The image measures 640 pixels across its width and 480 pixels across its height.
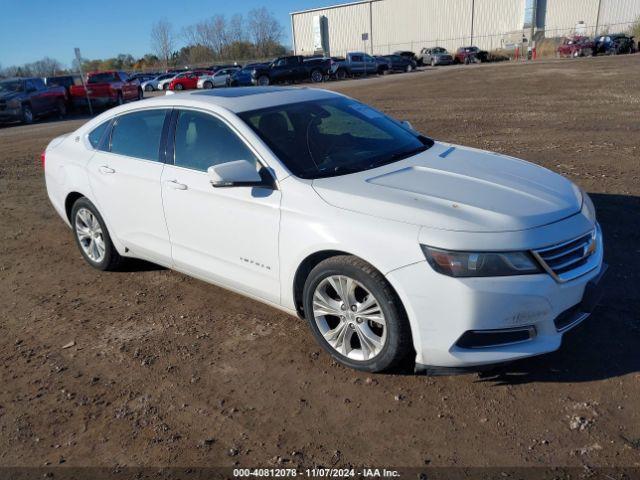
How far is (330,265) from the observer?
3246 mm

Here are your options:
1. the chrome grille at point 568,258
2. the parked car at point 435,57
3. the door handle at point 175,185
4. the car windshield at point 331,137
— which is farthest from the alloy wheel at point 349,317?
the parked car at point 435,57

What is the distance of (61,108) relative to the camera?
23.6 m

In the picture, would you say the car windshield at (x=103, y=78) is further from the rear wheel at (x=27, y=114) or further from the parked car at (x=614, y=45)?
the parked car at (x=614, y=45)

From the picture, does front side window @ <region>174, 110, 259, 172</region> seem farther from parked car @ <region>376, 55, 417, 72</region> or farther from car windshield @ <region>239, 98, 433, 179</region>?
parked car @ <region>376, 55, 417, 72</region>

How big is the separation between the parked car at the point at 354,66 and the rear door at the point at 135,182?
3764cm

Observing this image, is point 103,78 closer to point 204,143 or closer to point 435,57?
point 204,143

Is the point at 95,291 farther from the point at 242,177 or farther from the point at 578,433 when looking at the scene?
the point at 578,433

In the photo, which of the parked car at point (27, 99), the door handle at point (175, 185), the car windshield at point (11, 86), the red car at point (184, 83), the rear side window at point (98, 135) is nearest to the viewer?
the door handle at point (175, 185)

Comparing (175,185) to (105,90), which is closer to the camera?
(175,185)

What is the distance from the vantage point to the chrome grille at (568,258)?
290 centimetres

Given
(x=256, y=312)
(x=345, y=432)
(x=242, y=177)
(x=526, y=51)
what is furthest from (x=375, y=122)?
(x=526, y=51)

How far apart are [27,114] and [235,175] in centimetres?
2199

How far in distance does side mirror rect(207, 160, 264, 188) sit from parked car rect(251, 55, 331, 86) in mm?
35306

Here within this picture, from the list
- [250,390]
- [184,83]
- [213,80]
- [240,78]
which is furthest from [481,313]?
[184,83]
